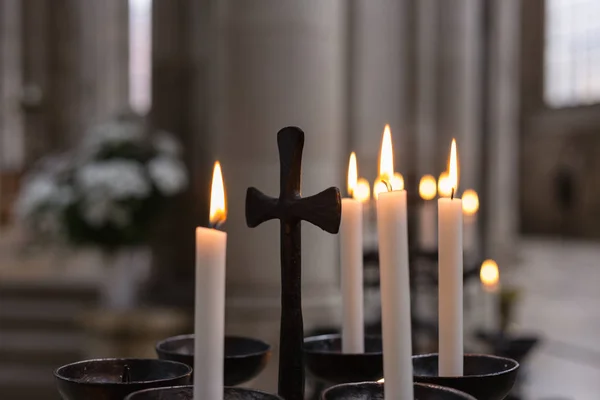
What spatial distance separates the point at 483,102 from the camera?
5.72 metres

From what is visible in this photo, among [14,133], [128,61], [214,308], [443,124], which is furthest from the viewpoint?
[128,61]

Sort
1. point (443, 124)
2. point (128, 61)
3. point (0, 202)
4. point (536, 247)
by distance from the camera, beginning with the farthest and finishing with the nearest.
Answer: point (536, 247) → point (128, 61) → point (0, 202) → point (443, 124)

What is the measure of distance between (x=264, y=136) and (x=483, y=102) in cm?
201

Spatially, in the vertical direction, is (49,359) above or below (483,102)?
below

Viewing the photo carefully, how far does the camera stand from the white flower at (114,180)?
4559mm

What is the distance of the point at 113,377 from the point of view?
96 cm

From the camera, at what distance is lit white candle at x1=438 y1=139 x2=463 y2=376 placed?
2.90 ft

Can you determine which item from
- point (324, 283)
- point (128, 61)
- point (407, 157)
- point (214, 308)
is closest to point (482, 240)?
point (407, 157)

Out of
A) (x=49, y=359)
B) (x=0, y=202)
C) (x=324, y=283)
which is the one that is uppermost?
(x=0, y=202)

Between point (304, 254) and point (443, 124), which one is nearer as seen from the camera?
point (304, 254)

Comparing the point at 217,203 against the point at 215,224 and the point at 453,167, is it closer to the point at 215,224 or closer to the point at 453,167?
the point at 215,224

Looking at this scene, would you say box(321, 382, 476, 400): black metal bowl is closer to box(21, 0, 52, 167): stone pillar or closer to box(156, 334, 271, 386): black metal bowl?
box(156, 334, 271, 386): black metal bowl

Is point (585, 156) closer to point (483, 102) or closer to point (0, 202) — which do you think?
point (0, 202)

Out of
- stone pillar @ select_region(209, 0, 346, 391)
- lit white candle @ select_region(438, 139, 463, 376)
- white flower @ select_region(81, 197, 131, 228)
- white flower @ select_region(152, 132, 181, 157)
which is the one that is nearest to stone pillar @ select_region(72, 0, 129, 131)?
white flower @ select_region(152, 132, 181, 157)
